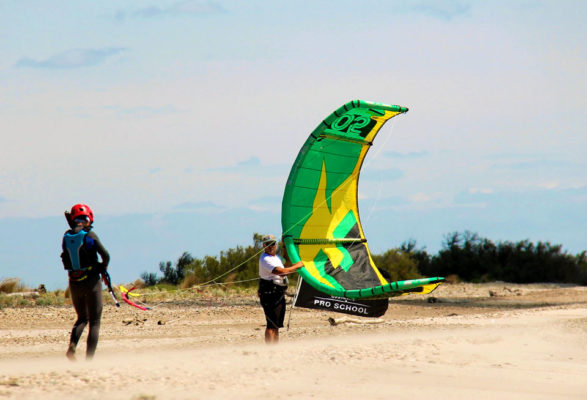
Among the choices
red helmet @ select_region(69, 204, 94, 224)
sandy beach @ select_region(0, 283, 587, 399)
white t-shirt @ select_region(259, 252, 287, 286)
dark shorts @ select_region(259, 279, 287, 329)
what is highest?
red helmet @ select_region(69, 204, 94, 224)

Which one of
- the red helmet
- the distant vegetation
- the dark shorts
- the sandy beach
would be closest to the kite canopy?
the sandy beach

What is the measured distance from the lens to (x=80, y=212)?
369 inches

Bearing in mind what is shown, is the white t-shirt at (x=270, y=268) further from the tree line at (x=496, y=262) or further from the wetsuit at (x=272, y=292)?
the tree line at (x=496, y=262)

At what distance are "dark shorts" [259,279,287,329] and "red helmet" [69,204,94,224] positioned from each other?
265 centimetres

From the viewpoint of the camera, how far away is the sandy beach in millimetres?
7945

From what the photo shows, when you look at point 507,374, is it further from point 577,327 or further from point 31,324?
point 31,324

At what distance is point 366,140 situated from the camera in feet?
47.3

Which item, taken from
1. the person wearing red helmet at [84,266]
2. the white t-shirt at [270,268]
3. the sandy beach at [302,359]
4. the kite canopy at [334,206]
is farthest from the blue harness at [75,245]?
the kite canopy at [334,206]

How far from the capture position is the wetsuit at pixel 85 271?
30.3 feet

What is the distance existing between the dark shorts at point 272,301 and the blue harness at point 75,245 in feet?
8.71

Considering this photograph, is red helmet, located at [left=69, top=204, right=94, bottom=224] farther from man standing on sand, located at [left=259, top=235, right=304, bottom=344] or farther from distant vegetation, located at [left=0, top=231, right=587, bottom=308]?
distant vegetation, located at [left=0, top=231, right=587, bottom=308]

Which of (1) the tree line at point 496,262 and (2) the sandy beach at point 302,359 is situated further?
(1) the tree line at point 496,262

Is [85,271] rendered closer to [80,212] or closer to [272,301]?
[80,212]

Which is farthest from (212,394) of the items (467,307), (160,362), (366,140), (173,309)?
(467,307)
